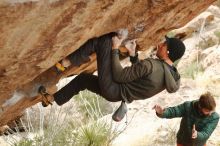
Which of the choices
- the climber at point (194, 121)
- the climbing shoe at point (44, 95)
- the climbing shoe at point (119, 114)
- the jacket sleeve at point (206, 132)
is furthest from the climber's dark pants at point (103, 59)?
the jacket sleeve at point (206, 132)

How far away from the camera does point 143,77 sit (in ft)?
18.2

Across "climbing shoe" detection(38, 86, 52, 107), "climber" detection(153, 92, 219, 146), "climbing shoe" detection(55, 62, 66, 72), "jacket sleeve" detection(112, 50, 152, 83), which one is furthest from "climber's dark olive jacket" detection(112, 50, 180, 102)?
"climbing shoe" detection(38, 86, 52, 107)

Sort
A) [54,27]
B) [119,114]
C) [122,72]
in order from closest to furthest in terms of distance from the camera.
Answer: [54,27] → [122,72] → [119,114]

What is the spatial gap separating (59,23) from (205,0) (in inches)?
87.0

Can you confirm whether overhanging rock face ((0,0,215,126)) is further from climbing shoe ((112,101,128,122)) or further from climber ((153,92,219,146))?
climber ((153,92,219,146))

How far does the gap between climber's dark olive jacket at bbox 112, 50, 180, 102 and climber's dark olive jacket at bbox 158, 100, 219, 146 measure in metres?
0.47

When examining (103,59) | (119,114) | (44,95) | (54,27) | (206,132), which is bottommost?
(206,132)

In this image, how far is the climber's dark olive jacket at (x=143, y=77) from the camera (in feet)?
17.7

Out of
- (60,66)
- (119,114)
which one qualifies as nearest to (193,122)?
(119,114)

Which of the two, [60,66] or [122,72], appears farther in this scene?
[60,66]

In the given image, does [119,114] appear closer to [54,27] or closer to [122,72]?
[122,72]

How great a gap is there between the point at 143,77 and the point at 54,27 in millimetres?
1446

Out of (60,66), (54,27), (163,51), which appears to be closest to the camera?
(54,27)

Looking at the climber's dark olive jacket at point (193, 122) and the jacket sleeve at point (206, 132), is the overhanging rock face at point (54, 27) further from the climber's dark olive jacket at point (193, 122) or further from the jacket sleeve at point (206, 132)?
the jacket sleeve at point (206, 132)
